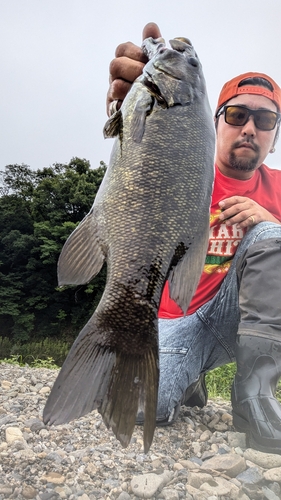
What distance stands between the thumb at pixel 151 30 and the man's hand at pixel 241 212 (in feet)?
2.88

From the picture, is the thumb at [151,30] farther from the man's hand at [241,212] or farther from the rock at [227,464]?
the rock at [227,464]

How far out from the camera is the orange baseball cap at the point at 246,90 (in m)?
3.01

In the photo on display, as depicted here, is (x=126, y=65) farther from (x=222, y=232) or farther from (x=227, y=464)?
(x=227, y=464)

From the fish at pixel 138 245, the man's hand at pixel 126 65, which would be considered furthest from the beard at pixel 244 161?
the fish at pixel 138 245

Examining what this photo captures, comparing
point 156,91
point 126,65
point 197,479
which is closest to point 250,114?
point 126,65

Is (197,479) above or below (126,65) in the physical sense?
below

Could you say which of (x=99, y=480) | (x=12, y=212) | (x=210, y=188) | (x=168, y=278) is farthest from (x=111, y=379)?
(x=12, y=212)

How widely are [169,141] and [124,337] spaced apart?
612mm

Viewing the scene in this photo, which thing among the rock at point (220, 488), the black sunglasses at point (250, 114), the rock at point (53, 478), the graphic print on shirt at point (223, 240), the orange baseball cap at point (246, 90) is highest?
the orange baseball cap at point (246, 90)

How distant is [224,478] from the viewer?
6.96 ft

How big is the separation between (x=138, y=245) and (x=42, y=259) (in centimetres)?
2226

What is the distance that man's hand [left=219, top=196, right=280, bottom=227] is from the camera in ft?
7.70

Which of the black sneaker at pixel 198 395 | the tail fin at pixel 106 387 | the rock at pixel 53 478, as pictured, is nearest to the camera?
the tail fin at pixel 106 387

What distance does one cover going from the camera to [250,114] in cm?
288
